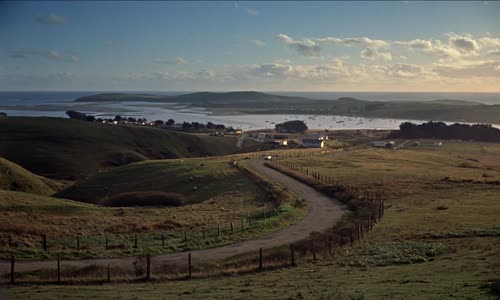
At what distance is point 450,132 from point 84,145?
370 feet

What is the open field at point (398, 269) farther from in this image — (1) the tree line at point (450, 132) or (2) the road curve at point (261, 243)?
(1) the tree line at point (450, 132)

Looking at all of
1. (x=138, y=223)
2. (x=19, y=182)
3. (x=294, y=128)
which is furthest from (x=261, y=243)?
(x=294, y=128)

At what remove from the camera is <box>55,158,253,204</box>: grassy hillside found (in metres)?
58.2

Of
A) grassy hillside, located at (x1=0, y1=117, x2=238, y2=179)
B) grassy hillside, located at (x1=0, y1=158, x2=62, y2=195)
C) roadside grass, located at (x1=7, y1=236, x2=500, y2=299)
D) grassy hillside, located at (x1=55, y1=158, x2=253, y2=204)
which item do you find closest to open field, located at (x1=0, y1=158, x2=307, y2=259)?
grassy hillside, located at (x1=55, y1=158, x2=253, y2=204)

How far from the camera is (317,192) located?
51.7 metres

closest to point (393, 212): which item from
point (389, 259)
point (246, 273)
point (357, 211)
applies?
point (357, 211)

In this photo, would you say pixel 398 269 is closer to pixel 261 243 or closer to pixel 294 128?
pixel 261 243

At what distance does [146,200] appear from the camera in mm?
53312

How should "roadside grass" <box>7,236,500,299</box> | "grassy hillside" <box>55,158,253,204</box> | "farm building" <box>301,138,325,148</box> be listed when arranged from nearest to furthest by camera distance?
"roadside grass" <box>7,236,500,299</box> < "grassy hillside" <box>55,158,253,204</box> < "farm building" <box>301,138,325,148</box>

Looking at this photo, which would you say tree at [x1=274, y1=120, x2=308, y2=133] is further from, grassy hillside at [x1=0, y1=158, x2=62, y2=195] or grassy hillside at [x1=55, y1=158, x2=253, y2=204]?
grassy hillside at [x1=0, y1=158, x2=62, y2=195]

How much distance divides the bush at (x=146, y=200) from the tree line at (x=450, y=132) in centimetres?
11848

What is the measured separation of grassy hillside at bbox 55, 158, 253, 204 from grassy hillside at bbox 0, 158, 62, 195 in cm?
402

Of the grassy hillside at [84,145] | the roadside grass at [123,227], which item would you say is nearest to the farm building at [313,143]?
the grassy hillside at [84,145]

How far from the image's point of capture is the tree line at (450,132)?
15393 centimetres
